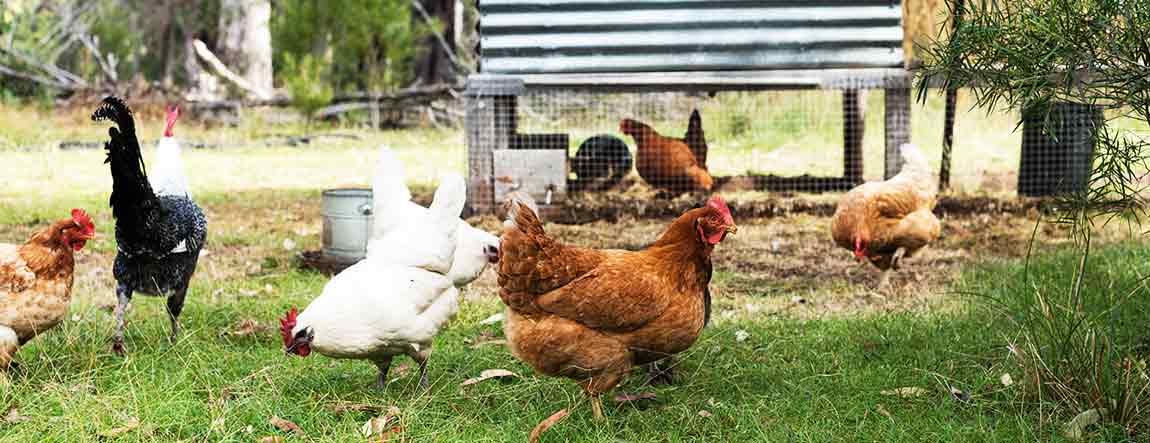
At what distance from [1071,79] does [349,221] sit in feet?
13.6

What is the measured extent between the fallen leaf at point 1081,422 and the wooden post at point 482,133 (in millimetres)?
5335

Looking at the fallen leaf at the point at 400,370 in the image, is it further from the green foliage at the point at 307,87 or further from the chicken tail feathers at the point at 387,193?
the green foliage at the point at 307,87

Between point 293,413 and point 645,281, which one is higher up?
point 645,281

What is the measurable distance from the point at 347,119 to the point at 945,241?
36.1ft

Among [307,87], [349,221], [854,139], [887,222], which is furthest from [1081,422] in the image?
[307,87]

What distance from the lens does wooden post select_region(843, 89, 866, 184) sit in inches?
376

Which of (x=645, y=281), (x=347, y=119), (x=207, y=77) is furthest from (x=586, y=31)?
(x=207, y=77)

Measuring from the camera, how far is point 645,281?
3836 mm

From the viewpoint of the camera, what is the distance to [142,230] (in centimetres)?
462

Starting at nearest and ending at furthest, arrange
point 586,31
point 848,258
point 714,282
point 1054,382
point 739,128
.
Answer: point 1054,382, point 714,282, point 848,258, point 586,31, point 739,128

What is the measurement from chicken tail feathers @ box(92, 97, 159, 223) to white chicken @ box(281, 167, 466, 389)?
40.3 inches

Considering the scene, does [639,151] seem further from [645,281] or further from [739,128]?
[645,281]

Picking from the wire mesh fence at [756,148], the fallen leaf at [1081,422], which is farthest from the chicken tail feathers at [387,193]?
the wire mesh fence at [756,148]

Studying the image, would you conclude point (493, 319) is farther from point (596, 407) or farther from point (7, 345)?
point (7, 345)
